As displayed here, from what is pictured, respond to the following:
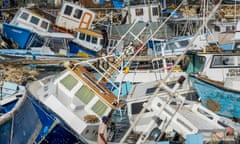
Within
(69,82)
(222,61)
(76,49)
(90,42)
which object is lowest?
(76,49)

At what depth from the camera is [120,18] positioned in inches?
1254

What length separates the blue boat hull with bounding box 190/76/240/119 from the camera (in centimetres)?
1327

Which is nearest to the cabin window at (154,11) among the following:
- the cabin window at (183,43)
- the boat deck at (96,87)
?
the cabin window at (183,43)

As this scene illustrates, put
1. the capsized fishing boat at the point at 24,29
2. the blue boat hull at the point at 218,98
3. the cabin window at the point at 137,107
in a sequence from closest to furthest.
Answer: the cabin window at the point at 137,107 → the blue boat hull at the point at 218,98 → the capsized fishing boat at the point at 24,29

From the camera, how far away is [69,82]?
12703 millimetres

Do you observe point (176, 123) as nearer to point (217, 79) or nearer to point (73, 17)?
point (217, 79)

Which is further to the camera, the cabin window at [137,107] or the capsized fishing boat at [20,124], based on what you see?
the cabin window at [137,107]

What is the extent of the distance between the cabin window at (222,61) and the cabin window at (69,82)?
4.19 metres

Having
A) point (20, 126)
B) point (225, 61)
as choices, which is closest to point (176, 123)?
point (20, 126)

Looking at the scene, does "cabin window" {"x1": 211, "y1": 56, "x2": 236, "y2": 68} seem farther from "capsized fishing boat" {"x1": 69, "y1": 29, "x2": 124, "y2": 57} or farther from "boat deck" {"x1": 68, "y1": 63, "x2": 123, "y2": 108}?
"capsized fishing boat" {"x1": 69, "y1": 29, "x2": 124, "y2": 57}

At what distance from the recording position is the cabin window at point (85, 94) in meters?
12.5

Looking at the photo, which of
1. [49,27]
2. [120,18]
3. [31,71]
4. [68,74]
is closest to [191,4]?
[120,18]

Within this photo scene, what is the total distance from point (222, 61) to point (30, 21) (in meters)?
15.0

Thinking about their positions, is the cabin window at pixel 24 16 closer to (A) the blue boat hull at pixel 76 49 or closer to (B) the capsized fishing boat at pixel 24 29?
(B) the capsized fishing boat at pixel 24 29
